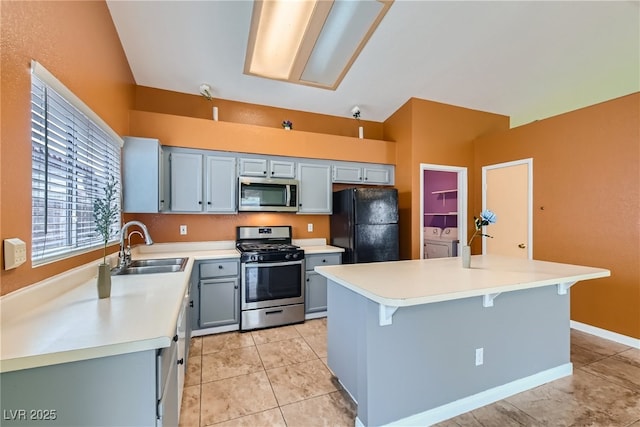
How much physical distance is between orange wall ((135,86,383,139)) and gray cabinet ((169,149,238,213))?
2.34 ft

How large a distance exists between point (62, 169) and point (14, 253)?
649 millimetres

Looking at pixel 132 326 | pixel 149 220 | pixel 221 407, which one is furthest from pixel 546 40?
pixel 149 220

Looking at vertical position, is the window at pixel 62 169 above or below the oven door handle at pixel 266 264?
above

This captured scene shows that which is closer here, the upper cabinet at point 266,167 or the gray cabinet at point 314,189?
the upper cabinet at point 266,167

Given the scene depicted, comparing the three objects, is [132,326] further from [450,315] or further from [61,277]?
[450,315]

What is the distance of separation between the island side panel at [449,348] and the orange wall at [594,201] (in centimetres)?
125

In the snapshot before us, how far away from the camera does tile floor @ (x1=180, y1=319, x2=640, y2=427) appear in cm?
178

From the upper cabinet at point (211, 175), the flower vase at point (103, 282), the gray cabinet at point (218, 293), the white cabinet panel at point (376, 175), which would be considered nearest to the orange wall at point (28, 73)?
the flower vase at point (103, 282)

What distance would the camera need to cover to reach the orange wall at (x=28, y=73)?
3.67 ft

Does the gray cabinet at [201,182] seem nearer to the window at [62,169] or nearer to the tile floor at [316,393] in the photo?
the window at [62,169]

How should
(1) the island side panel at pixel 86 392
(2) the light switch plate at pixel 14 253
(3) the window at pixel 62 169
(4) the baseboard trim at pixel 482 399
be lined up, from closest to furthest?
(1) the island side panel at pixel 86 392
(2) the light switch plate at pixel 14 253
(3) the window at pixel 62 169
(4) the baseboard trim at pixel 482 399

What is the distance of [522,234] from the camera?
370 cm

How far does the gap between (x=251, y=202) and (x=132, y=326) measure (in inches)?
94.5

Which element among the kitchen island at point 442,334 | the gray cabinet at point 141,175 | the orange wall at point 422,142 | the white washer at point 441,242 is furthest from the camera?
the white washer at point 441,242
